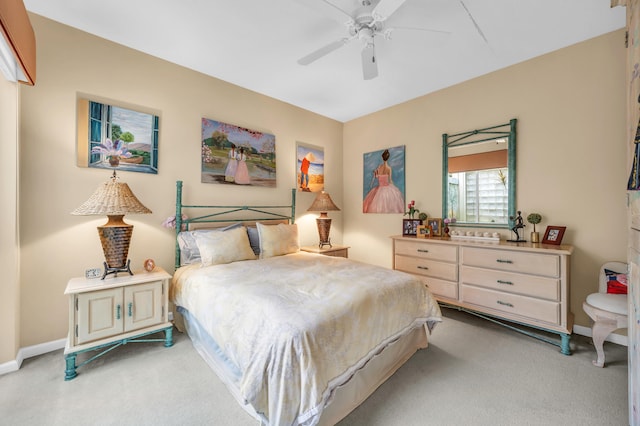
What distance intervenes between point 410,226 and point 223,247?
2478 millimetres

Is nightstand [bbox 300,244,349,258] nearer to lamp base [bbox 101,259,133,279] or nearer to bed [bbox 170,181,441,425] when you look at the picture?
bed [bbox 170,181,441,425]

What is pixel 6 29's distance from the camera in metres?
1.42

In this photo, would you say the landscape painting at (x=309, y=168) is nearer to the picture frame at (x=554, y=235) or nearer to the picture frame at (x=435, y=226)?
the picture frame at (x=435, y=226)

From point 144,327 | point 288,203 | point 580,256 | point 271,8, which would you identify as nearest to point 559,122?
point 580,256

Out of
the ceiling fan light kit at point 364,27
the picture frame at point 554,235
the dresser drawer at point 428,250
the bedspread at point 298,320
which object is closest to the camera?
the bedspread at point 298,320

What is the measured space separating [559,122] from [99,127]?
461 centimetres

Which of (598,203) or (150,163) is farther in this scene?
(150,163)

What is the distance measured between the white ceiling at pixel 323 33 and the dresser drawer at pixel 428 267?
7.47 feet

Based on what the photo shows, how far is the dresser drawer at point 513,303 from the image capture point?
2346 millimetres

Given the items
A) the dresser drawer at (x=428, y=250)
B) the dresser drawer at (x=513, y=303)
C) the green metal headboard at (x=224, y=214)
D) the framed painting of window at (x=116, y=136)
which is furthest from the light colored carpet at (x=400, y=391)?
the framed painting of window at (x=116, y=136)

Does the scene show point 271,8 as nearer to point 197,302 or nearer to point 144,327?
point 197,302

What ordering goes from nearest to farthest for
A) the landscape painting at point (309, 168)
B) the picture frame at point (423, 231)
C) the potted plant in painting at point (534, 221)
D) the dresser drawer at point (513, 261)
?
1. the dresser drawer at point (513, 261)
2. the potted plant in painting at point (534, 221)
3. the picture frame at point (423, 231)
4. the landscape painting at point (309, 168)

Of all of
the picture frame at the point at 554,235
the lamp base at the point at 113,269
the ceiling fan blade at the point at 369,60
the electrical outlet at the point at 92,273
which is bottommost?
the electrical outlet at the point at 92,273

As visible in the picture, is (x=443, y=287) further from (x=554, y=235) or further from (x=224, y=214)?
(x=224, y=214)
